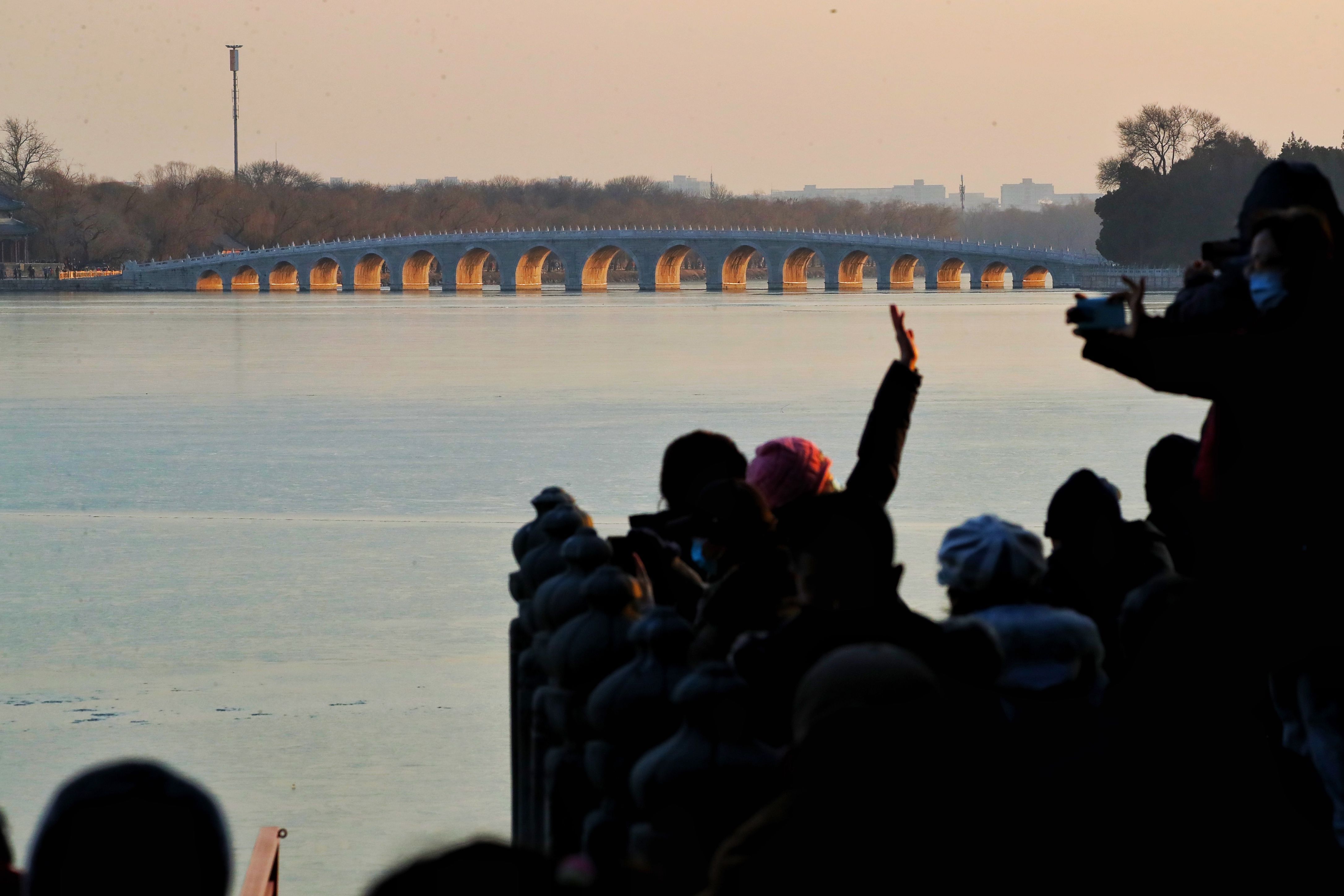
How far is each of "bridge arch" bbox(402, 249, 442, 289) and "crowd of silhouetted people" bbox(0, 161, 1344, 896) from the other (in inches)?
3641

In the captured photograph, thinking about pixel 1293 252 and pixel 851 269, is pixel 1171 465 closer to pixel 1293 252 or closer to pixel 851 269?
pixel 1293 252

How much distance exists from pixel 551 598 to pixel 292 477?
8505 mm

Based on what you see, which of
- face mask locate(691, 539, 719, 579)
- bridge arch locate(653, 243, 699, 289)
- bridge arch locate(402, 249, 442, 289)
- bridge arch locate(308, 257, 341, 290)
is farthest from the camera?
bridge arch locate(308, 257, 341, 290)

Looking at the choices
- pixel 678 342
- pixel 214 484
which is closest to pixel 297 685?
pixel 214 484

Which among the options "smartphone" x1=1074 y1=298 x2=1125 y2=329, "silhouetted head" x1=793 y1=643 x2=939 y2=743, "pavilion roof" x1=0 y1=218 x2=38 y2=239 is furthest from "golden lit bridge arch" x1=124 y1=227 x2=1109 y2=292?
"silhouetted head" x1=793 y1=643 x2=939 y2=743

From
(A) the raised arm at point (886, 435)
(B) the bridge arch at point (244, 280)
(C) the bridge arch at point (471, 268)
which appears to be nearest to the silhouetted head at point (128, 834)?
(A) the raised arm at point (886, 435)

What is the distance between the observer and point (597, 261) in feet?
307

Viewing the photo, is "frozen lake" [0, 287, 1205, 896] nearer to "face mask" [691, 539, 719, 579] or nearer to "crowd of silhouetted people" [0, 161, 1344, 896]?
"face mask" [691, 539, 719, 579]

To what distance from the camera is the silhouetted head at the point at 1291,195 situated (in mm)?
3172

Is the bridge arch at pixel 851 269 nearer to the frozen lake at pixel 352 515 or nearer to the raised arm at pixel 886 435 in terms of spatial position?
the frozen lake at pixel 352 515

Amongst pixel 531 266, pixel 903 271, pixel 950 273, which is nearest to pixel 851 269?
pixel 903 271

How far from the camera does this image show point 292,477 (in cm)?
1105

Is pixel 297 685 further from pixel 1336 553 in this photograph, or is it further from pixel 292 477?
pixel 292 477

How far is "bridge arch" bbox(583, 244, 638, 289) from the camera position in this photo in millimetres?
92250
